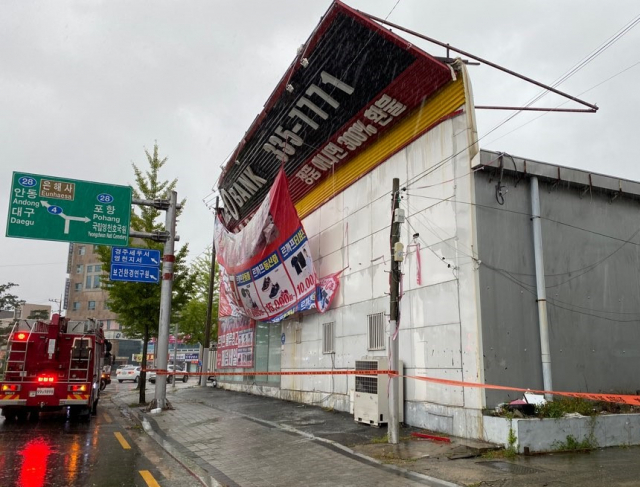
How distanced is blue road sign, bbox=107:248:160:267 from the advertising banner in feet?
21.0

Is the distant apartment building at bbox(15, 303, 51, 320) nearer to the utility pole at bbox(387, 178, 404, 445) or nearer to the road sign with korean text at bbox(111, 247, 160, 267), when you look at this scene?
the road sign with korean text at bbox(111, 247, 160, 267)

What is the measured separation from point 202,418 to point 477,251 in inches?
347

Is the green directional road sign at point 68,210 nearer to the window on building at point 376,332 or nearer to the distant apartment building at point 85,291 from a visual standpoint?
the window on building at point 376,332

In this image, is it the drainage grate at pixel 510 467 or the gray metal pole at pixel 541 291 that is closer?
the drainage grate at pixel 510 467

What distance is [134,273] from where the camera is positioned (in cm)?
1691

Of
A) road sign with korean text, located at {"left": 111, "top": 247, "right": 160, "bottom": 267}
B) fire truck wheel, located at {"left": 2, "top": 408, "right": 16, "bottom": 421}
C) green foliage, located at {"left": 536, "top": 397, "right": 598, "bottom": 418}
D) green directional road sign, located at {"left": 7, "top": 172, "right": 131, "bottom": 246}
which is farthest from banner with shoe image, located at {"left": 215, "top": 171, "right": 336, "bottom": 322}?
fire truck wheel, located at {"left": 2, "top": 408, "right": 16, "bottom": 421}

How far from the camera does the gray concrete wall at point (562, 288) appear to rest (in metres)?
9.84

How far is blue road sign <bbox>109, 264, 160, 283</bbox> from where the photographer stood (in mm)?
16575

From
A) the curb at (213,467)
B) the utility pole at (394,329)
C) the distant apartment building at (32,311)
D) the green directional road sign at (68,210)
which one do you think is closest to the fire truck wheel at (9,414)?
the curb at (213,467)

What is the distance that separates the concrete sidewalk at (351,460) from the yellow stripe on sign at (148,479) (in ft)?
2.12

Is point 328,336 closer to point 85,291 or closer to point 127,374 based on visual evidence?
point 127,374

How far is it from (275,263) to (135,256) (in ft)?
15.2

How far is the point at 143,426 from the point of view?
13.2 meters

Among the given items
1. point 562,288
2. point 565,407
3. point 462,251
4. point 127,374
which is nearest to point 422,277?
point 462,251
